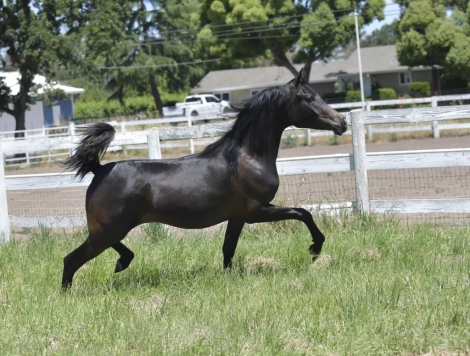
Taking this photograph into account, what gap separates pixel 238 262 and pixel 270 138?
53.3 inches

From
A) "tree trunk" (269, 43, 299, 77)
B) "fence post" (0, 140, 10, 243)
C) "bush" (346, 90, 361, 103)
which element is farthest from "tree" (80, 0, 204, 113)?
"fence post" (0, 140, 10, 243)

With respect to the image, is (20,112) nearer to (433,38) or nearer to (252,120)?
(433,38)

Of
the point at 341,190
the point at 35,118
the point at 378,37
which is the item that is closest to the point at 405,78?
the point at 35,118

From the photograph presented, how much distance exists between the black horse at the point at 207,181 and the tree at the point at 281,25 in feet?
148

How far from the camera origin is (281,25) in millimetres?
52062

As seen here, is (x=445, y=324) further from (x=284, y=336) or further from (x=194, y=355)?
(x=194, y=355)

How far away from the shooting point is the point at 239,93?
6781 centimetres

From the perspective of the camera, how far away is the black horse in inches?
255

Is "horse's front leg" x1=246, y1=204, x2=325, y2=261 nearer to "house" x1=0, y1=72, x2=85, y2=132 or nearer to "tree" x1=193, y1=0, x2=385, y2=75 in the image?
"house" x1=0, y1=72, x2=85, y2=132

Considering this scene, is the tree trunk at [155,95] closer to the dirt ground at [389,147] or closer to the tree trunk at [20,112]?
the tree trunk at [20,112]

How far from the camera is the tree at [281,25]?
2004 inches

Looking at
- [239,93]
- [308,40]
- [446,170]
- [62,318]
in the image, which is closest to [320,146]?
[446,170]

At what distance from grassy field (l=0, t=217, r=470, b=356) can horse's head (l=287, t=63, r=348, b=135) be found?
1.34 m

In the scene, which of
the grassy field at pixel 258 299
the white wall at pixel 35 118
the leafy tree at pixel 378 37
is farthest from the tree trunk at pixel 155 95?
the leafy tree at pixel 378 37
